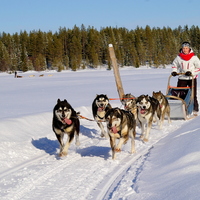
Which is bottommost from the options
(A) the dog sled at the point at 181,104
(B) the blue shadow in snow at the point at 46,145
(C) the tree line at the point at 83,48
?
(B) the blue shadow in snow at the point at 46,145

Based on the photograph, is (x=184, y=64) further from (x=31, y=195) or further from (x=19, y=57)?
(x=19, y=57)

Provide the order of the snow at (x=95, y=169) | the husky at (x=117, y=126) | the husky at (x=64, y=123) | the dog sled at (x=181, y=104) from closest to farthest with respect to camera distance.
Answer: the snow at (x=95, y=169)
the husky at (x=117, y=126)
the husky at (x=64, y=123)
the dog sled at (x=181, y=104)

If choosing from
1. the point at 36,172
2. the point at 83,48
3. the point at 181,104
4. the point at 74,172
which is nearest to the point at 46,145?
the point at 36,172

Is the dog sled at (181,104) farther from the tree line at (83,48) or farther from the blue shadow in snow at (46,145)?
the tree line at (83,48)

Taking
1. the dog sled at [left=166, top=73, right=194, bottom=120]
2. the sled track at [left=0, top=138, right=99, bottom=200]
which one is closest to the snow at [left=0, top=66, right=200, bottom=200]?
the sled track at [left=0, top=138, right=99, bottom=200]

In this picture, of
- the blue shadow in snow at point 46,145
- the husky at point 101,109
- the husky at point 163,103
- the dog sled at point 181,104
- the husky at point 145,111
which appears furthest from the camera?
the dog sled at point 181,104

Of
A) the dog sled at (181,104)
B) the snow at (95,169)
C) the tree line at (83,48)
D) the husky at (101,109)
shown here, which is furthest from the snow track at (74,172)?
the tree line at (83,48)

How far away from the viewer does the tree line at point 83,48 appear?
Answer: 61.8 m

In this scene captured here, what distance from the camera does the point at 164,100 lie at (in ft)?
22.8

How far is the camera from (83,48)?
69938 millimetres

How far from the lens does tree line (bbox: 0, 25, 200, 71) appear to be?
6178cm

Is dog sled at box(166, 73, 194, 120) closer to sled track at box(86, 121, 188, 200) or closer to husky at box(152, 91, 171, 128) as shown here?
husky at box(152, 91, 171, 128)

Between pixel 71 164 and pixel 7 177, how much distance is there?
0.82 m

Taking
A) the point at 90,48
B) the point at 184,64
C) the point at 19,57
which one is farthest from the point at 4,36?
the point at 184,64
